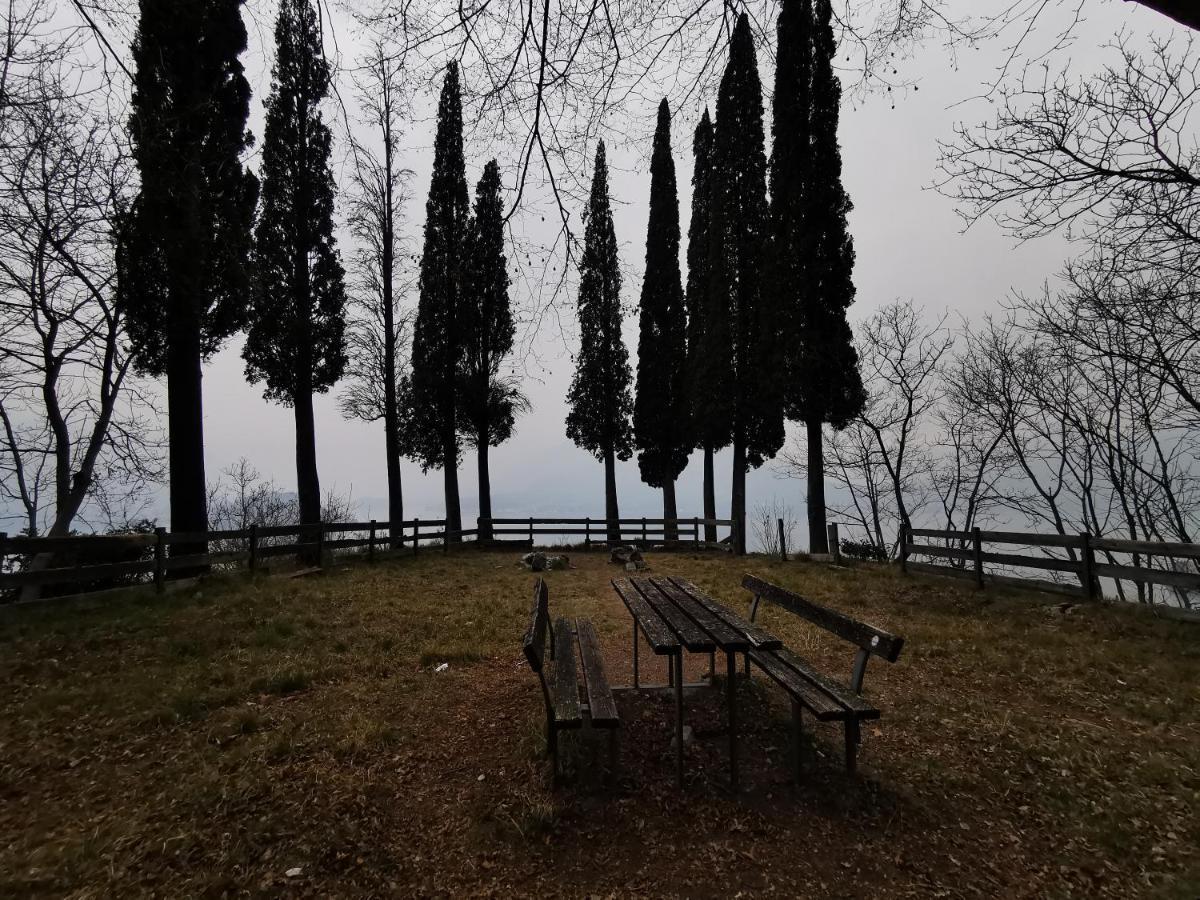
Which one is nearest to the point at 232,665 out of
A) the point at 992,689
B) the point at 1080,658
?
the point at 992,689

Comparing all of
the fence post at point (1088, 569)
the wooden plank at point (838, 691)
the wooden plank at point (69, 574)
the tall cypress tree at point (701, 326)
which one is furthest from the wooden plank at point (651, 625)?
the tall cypress tree at point (701, 326)

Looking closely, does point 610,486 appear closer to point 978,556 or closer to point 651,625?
point 978,556

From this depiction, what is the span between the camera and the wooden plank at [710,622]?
2945mm

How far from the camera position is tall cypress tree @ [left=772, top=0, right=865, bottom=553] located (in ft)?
46.7

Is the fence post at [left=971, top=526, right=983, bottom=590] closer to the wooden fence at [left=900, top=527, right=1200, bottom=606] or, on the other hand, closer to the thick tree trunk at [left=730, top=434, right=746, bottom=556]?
the wooden fence at [left=900, top=527, right=1200, bottom=606]

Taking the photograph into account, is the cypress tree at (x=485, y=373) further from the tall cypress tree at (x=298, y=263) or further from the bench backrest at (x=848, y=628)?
the bench backrest at (x=848, y=628)

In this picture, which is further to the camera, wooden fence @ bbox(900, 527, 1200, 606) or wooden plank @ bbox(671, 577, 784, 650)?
wooden fence @ bbox(900, 527, 1200, 606)

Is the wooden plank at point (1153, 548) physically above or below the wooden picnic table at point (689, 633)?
below

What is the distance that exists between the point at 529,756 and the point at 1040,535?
8.76 m

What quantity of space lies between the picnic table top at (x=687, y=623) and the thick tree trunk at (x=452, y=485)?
46.0 ft

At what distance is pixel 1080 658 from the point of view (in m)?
5.39

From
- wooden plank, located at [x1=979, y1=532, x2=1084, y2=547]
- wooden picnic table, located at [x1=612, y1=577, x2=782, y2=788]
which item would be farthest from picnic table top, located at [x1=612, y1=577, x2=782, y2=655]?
wooden plank, located at [x1=979, y1=532, x2=1084, y2=547]

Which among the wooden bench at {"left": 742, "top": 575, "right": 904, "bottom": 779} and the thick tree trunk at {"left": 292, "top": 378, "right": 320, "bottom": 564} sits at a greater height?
the thick tree trunk at {"left": 292, "top": 378, "right": 320, "bottom": 564}

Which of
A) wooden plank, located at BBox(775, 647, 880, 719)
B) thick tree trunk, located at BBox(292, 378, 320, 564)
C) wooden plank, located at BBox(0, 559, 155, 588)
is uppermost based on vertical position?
thick tree trunk, located at BBox(292, 378, 320, 564)
